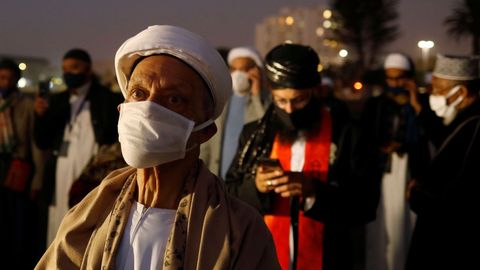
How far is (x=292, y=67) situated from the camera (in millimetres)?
4324

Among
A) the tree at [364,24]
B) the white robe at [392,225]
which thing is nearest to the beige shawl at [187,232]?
the white robe at [392,225]

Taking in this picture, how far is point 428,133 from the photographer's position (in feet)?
23.8

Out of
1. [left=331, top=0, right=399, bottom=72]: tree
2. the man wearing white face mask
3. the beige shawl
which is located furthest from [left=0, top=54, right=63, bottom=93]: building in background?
[left=331, top=0, right=399, bottom=72]: tree

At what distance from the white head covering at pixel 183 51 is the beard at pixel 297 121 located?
173 centimetres

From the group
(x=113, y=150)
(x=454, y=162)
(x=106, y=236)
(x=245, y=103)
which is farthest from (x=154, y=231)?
(x=245, y=103)

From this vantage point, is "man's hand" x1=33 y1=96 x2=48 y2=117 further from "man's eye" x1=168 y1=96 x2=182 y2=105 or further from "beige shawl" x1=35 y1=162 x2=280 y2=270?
"man's eye" x1=168 y1=96 x2=182 y2=105

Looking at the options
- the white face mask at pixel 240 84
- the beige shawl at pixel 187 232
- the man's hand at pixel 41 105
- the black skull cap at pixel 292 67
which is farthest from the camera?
the man's hand at pixel 41 105

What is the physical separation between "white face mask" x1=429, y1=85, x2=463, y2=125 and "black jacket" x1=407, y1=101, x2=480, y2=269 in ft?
1.90

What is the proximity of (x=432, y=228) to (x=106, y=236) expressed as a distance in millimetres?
3790

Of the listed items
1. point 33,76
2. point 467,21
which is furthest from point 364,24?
point 467,21

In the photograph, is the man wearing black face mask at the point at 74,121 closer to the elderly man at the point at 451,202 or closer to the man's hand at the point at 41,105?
the man's hand at the point at 41,105

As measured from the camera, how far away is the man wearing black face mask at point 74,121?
704cm

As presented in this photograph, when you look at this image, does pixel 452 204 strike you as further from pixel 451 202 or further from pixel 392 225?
pixel 392 225

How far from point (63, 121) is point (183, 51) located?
5.01 metres
